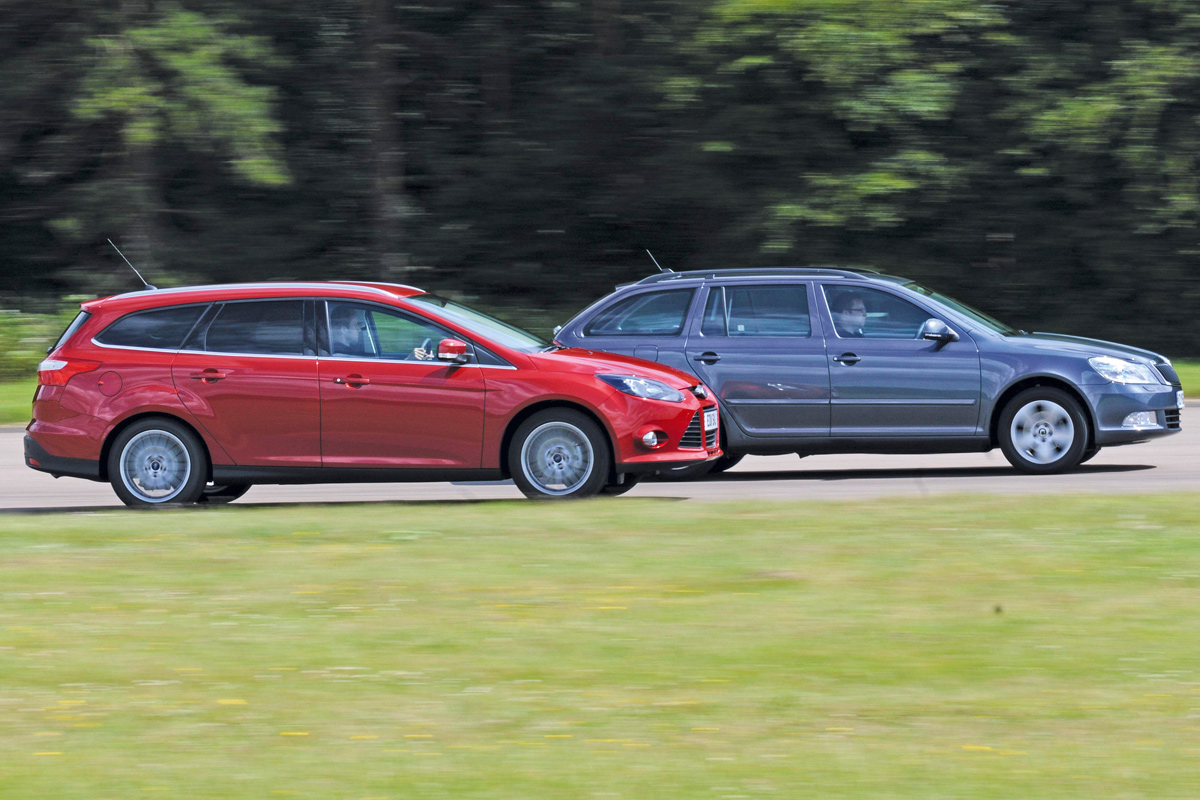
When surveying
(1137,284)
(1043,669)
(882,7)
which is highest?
(882,7)

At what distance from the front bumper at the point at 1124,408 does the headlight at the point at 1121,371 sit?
48 mm

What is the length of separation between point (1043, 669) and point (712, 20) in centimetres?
1991

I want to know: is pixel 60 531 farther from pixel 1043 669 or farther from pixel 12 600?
pixel 1043 669

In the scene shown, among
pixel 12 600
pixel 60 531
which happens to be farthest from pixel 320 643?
pixel 60 531

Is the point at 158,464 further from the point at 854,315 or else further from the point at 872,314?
the point at 872,314

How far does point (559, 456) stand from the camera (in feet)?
35.2

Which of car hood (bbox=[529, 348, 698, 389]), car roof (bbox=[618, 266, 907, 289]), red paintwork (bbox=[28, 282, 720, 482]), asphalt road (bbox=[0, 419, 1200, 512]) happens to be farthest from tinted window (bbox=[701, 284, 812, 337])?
red paintwork (bbox=[28, 282, 720, 482])

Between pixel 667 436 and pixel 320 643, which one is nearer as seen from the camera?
pixel 320 643

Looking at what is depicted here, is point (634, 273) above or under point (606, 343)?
above

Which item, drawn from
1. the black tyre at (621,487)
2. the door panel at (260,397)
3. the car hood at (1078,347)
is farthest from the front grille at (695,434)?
the car hood at (1078,347)

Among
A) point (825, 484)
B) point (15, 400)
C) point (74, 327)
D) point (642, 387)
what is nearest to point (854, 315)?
point (825, 484)

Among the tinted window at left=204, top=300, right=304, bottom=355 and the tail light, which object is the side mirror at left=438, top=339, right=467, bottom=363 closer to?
the tinted window at left=204, top=300, right=304, bottom=355

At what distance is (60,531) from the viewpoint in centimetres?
925

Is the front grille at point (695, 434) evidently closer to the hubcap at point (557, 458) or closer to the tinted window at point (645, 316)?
the hubcap at point (557, 458)
